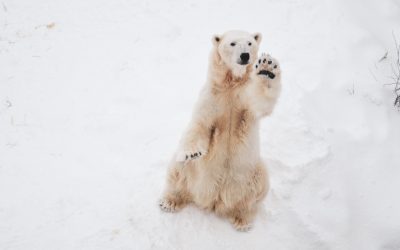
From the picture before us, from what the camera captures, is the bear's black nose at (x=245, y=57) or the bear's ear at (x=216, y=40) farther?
the bear's ear at (x=216, y=40)

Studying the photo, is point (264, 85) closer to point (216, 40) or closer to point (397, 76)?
point (216, 40)

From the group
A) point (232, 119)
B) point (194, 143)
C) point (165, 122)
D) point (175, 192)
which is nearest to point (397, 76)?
point (232, 119)

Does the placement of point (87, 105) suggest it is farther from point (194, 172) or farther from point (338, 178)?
point (338, 178)

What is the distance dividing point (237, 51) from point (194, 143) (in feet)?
2.92

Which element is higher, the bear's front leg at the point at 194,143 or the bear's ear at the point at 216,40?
the bear's ear at the point at 216,40

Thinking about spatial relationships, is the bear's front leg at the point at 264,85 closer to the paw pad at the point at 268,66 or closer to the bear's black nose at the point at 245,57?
the paw pad at the point at 268,66

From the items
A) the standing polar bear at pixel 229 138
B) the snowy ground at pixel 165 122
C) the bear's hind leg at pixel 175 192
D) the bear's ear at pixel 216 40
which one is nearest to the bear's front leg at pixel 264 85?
the standing polar bear at pixel 229 138

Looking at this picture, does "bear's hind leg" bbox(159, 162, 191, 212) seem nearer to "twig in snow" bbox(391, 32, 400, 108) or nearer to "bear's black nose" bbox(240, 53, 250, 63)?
"bear's black nose" bbox(240, 53, 250, 63)

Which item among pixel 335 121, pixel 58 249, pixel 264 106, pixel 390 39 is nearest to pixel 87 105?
pixel 58 249

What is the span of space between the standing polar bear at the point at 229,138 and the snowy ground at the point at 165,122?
0.83 feet

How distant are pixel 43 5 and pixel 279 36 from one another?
4.09 m

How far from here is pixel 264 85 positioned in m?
3.27

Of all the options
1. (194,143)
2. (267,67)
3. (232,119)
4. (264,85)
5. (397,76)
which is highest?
(267,67)

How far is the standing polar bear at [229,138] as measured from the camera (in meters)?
3.38
